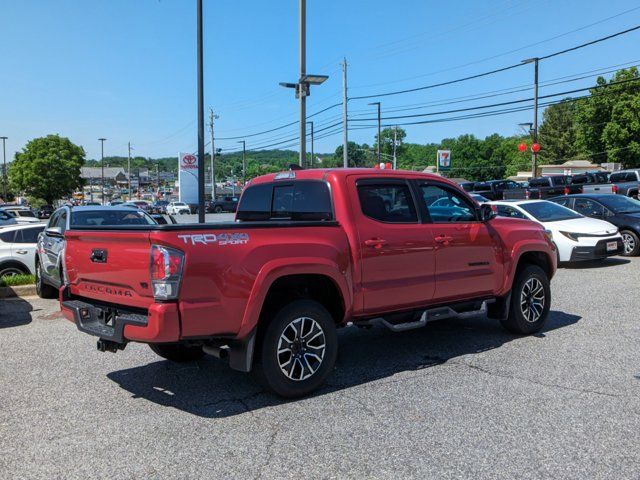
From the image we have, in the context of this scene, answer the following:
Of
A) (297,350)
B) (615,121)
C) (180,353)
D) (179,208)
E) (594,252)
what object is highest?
(615,121)

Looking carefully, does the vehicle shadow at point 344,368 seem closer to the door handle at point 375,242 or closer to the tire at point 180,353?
the tire at point 180,353

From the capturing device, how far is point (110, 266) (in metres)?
4.47

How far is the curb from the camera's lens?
31.9ft

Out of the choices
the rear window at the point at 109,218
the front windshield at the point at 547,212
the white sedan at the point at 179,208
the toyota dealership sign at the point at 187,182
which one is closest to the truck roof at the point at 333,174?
the rear window at the point at 109,218

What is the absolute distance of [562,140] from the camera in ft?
288

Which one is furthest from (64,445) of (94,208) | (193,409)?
(94,208)

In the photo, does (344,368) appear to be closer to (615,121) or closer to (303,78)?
(303,78)

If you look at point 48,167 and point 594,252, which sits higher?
point 48,167

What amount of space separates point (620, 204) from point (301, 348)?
12575 mm

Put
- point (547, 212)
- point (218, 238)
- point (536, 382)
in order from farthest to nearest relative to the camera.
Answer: point (547, 212) → point (536, 382) → point (218, 238)

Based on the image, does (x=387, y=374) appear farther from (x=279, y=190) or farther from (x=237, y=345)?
(x=279, y=190)

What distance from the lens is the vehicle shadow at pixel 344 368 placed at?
15.6ft

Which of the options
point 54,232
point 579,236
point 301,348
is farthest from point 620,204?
Result: point 54,232

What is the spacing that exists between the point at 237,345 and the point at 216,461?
999mm
